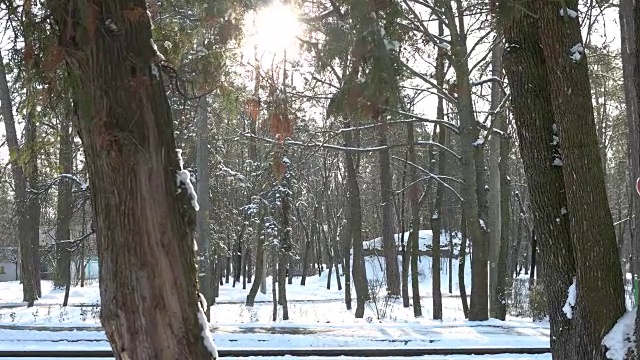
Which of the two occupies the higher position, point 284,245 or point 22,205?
point 22,205

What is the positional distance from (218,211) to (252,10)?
79.4ft

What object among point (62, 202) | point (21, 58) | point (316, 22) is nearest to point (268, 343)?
point (316, 22)

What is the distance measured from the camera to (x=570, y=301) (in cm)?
568

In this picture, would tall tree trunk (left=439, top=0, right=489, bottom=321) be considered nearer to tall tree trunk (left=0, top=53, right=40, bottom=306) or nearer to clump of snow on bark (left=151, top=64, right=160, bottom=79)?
clump of snow on bark (left=151, top=64, right=160, bottom=79)

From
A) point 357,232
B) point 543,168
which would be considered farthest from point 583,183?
point 357,232

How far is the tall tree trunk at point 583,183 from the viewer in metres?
5.44

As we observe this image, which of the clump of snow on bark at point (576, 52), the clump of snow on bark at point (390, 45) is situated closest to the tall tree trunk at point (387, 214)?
the clump of snow on bark at point (576, 52)

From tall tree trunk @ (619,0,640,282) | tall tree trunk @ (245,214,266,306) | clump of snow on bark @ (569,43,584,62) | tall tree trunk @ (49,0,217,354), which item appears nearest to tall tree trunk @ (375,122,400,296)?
tall tree trunk @ (245,214,266,306)

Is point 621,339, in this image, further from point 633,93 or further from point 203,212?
point 203,212

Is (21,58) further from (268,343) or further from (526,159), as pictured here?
(268,343)

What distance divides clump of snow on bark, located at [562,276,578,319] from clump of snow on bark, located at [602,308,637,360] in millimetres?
380

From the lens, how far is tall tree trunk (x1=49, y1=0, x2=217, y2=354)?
10.6ft

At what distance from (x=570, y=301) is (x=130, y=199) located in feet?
13.4

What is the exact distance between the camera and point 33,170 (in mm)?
4758
